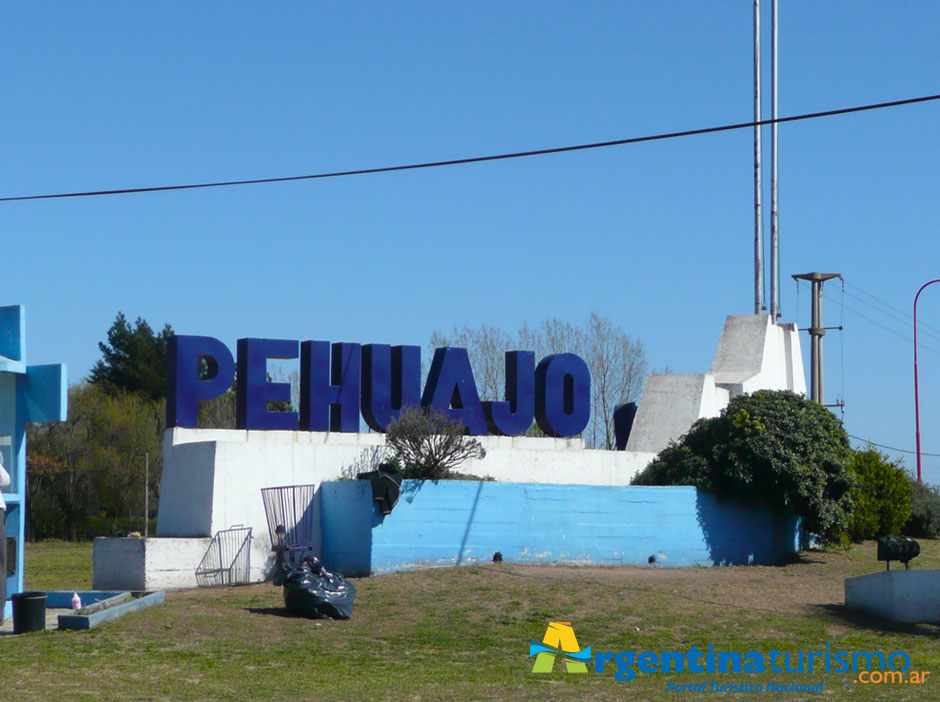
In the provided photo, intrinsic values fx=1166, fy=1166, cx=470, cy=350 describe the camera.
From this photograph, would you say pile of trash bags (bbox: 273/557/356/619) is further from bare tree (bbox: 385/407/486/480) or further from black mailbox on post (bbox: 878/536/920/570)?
black mailbox on post (bbox: 878/536/920/570)

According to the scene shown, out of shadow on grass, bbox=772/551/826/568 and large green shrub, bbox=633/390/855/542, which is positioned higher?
large green shrub, bbox=633/390/855/542

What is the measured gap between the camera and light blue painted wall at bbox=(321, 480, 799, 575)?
69.8 ft

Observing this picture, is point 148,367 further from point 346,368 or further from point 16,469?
point 16,469

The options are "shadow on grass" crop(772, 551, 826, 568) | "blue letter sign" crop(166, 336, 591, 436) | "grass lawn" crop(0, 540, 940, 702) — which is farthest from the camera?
"shadow on grass" crop(772, 551, 826, 568)

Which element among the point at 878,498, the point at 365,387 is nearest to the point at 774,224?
the point at 878,498

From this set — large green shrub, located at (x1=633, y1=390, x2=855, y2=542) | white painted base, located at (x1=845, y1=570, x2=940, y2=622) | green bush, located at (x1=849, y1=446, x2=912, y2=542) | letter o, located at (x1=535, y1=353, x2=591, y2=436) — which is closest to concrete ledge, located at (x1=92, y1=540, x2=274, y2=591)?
letter o, located at (x1=535, y1=353, x2=591, y2=436)

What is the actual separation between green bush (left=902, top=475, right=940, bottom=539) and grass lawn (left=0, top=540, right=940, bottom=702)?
8808mm

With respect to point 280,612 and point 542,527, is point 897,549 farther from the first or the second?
point 280,612

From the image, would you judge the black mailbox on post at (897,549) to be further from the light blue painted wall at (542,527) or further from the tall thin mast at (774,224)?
the tall thin mast at (774,224)

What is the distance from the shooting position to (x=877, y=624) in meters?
17.4

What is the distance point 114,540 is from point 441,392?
27.6ft

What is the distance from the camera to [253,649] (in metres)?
14.5

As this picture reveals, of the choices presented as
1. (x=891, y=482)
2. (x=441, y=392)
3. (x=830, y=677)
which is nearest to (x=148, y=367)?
(x=441, y=392)

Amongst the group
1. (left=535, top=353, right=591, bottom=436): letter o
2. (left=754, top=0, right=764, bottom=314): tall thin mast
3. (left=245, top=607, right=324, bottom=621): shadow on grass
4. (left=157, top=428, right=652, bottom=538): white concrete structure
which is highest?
(left=754, top=0, right=764, bottom=314): tall thin mast
